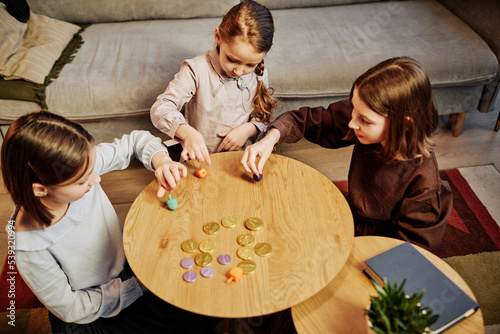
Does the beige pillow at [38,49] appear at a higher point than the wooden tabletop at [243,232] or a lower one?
higher

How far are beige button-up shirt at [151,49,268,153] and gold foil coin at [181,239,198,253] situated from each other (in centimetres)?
A: 46

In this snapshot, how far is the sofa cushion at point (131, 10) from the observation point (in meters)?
2.18

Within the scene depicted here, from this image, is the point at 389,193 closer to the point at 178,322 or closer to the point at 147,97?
the point at 178,322

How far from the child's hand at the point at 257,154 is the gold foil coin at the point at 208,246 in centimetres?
27

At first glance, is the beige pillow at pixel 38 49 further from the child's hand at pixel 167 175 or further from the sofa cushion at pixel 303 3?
the sofa cushion at pixel 303 3

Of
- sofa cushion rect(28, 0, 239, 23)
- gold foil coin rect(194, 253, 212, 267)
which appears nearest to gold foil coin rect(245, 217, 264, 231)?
gold foil coin rect(194, 253, 212, 267)

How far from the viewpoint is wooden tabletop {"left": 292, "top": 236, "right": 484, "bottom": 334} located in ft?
2.85

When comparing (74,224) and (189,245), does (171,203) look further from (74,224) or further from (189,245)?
(74,224)

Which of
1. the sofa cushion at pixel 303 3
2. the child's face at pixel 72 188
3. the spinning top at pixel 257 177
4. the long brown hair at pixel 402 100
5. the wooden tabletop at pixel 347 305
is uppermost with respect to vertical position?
the long brown hair at pixel 402 100

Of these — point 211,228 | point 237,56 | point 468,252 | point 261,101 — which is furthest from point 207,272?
point 468,252

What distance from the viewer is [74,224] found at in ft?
3.19

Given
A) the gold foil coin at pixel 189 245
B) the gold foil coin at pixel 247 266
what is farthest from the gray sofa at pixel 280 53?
the gold foil coin at pixel 247 266

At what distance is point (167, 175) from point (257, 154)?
Result: 11.8 inches

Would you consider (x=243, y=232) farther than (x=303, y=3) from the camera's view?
No
